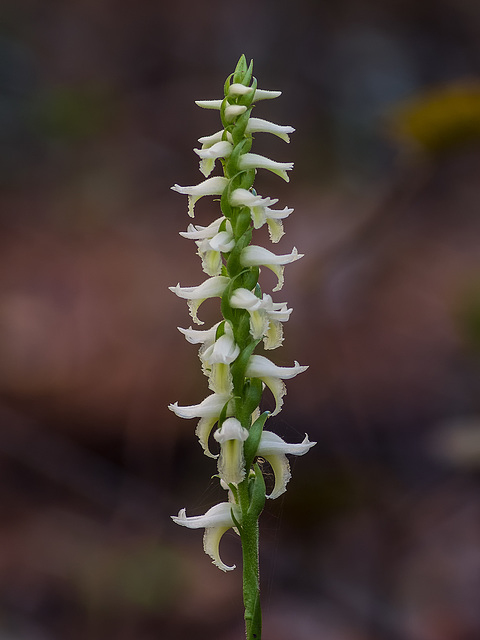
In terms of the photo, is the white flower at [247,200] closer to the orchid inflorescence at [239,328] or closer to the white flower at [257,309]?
the orchid inflorescence at [239,328]

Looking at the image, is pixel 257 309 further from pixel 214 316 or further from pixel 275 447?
pixel 214 316

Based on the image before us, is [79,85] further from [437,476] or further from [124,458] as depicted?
[437,476]

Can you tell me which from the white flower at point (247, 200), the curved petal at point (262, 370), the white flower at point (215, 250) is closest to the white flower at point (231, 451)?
the curved petal at point (262, 370)

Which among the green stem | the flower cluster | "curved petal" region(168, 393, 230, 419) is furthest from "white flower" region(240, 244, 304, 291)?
the green stem

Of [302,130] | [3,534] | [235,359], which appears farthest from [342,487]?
[302,130]

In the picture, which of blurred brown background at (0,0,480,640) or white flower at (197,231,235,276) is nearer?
white flower at (197,231,235,276)

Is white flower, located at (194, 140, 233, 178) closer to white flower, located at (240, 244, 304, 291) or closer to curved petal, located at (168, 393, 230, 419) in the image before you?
white flower, located at (240, 244, 304, 291)

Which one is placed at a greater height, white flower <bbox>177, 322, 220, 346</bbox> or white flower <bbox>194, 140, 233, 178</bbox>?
white flower <bbox>194, 140, 233, 178</bbox>
